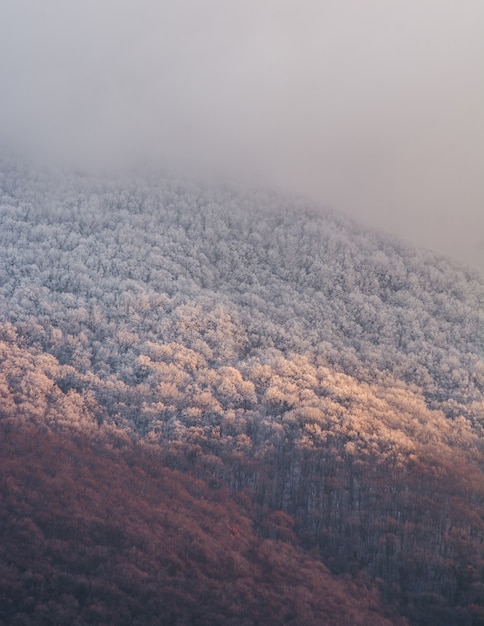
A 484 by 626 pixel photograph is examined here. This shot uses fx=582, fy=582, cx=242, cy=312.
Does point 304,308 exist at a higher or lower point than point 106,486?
higher

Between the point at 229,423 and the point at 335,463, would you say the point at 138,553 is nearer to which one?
the point at 229,423

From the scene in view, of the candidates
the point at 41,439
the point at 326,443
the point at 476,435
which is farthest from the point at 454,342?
the point at 41,439

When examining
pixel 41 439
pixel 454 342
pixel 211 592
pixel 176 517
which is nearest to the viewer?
pixel 211 592

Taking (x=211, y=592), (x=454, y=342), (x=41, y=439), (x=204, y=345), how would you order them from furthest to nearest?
(x=454, y=342) < (x=204, y=345) < (x=41, y=439) < (x=211, y=592)

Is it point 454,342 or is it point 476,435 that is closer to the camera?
point 476,435

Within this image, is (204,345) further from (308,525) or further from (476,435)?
(476,435)

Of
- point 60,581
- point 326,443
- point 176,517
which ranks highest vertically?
point 326,443

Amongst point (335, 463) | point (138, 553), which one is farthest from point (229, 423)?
point (138, 553)

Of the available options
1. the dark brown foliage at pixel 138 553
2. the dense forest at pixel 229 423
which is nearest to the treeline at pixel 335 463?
the dense forest at pixel 229 423
